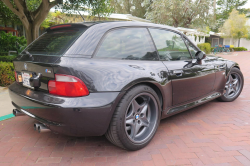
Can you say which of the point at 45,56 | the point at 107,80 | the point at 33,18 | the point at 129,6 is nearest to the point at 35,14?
the point at 33,18

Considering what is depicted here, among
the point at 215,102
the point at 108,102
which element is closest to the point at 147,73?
the point at 108,102


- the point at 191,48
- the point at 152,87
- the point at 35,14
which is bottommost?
the point at 152,87

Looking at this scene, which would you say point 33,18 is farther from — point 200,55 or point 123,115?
Answer: point 123,115

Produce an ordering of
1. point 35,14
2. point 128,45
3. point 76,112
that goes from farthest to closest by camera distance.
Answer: point 35,14
point 128,45
point 76,112

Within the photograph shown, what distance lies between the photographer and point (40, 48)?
8.29ft

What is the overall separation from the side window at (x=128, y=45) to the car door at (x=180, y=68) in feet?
0.55

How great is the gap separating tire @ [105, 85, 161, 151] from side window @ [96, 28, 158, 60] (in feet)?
1.45

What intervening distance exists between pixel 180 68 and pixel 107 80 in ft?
4.22

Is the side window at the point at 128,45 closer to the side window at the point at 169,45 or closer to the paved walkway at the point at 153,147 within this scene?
the side window at the point at 169,45

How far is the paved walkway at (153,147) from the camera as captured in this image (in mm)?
Result: 2186

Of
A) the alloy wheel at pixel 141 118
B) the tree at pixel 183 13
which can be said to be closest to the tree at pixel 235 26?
the tree at pixel 183 13

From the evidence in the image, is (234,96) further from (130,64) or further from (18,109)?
(18,109)

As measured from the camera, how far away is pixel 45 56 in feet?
7.20

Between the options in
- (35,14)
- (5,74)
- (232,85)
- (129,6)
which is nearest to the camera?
(232,85)
